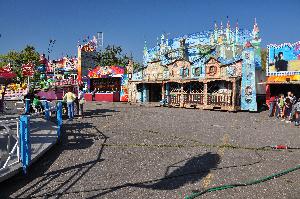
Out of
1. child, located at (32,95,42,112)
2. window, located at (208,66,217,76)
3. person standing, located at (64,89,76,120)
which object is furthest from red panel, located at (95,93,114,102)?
child, located at (32,95,42,112)

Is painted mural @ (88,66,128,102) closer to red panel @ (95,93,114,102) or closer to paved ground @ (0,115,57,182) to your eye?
red panel @ (95,93,114,102)

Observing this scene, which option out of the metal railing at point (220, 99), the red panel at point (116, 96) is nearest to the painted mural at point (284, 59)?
the metal railing at point (220, 99)

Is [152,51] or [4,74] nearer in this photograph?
[4,74]

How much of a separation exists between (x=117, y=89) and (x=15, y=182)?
1379 inches

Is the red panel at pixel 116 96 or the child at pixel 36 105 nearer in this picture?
the child at pixel 36 105

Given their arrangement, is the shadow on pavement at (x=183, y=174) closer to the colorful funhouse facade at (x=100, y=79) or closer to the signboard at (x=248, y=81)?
the signboard at (x=248, y=81)

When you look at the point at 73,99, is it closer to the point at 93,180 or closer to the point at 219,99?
the point at 93,180

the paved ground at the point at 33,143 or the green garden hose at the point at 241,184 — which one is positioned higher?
the paved ground at the point at 33,143

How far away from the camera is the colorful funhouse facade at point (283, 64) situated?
2402 cm

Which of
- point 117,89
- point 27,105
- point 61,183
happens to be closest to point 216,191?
point 61,183

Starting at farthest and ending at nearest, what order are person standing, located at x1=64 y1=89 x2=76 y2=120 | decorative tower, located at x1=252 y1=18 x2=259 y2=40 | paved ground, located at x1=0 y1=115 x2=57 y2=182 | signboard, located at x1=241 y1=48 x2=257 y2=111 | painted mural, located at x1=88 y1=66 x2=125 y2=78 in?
painted mural, located at x1=88 y1=66 x2=125 y2=78
decorative tower, located at x1=252 y1=18 x2=259 y2=40
signboard, located at x1=241 y1=48 x2=257 y2=111
person standing, located at x1=64 y1=89 x2=76 y2=120
paved ground, located at x1=0 y1=115 x2=57 y2=182

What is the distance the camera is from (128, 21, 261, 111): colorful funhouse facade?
84.8 ft

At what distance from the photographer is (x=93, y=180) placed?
6473mm

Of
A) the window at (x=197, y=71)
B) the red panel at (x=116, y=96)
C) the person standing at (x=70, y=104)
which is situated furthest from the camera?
the red panel at (x=116, y=96)
